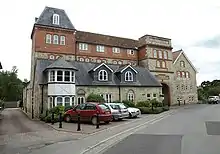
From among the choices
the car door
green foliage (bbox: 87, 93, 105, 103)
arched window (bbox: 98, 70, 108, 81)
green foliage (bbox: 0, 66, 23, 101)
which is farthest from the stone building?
green foliage (bbox: 0, 66, 23, 101)

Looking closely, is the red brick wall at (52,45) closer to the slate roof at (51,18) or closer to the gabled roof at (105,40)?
the slate roof at (51,18)

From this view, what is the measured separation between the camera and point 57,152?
8.73 m

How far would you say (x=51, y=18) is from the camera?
42.2 metres

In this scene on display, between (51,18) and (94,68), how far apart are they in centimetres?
1679

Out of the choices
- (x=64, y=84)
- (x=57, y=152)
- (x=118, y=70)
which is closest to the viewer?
(x=57, y=152)

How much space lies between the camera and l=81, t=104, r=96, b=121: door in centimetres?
1858

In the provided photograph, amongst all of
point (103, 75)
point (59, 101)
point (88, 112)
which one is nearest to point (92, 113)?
point (88, 112)

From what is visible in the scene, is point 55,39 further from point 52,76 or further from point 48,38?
point 52,76

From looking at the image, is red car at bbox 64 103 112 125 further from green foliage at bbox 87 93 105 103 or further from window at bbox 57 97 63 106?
green foliage at bbox 87 93 105 103

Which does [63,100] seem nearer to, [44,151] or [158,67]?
[44,151]

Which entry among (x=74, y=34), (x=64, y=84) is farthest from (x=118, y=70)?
(x=74, y=34)

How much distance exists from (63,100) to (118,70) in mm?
11069

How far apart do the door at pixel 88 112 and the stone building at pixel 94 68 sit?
298 inches

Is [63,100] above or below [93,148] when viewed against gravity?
above
